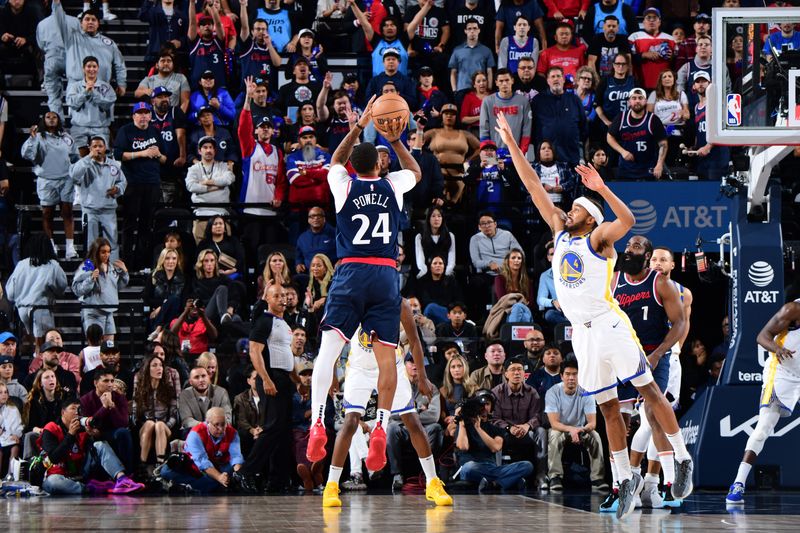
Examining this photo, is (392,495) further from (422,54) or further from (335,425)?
(422,54)

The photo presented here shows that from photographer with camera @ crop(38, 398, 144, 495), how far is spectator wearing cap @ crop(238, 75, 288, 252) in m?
4.34

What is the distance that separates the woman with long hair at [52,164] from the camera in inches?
700

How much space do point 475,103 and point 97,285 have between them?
20.8ft

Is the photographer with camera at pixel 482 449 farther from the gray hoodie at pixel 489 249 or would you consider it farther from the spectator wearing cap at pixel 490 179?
the spectator wearing cap at pixel 490 179

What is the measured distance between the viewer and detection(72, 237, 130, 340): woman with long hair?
16.3 meters

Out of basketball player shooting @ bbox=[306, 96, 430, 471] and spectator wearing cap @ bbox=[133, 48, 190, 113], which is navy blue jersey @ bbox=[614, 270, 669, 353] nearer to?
basketball player shooting @ bbox=[306, 96, 430, 471]

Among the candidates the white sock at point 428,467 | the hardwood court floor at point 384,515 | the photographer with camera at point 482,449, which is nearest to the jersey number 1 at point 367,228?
the white sock at point 428,467

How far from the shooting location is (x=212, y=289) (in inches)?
635

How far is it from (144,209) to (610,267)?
933 cm

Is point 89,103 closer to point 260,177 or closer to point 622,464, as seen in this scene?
point 260,177

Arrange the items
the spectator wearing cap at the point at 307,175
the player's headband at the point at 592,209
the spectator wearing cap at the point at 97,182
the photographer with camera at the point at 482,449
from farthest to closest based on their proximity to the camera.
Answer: the spectator wearing cap at the point at 307,175
the spectator wearing cap at the point at 97,182
the photographer with camera at the point at 482,449
the player's headband at the point at 592,209

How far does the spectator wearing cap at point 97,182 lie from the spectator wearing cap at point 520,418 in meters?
6.15

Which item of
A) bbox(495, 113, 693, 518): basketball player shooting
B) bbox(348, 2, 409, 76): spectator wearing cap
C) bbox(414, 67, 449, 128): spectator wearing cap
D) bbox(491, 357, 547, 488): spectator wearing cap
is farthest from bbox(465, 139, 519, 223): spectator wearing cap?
bbox(495, 113, 693, 518): basketball player shooting

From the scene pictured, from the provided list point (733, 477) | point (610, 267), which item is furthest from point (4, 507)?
point (733, 477)
